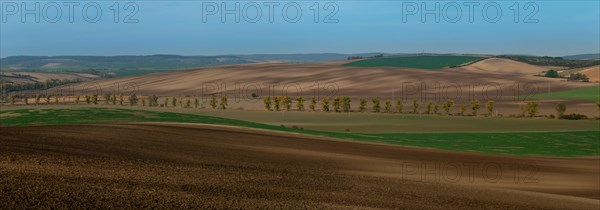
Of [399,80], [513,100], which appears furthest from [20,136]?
[399,80]

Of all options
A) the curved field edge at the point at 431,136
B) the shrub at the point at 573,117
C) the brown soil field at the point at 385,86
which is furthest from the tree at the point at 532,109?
the brown soil field at the point at 385,86

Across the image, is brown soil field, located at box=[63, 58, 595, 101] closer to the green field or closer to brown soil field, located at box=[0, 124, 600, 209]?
the green field

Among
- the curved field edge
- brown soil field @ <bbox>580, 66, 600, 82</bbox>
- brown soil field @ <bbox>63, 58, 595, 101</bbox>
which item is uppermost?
brown soil field @ <bbox>580, 66, 600, 82</bbox>

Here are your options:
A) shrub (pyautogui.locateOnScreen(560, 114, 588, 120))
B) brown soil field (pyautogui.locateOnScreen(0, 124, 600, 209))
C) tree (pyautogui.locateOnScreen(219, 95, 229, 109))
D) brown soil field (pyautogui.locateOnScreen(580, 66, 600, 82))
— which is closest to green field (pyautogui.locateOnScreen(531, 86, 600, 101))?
shrub (pyautogui.locateOnScreen(560, 114, 588, 120))

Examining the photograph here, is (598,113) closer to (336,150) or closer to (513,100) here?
(513,100)

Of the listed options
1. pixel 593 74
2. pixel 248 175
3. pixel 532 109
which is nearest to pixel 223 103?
pixel 532 109

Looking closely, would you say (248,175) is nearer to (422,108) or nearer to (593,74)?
(422,108)
